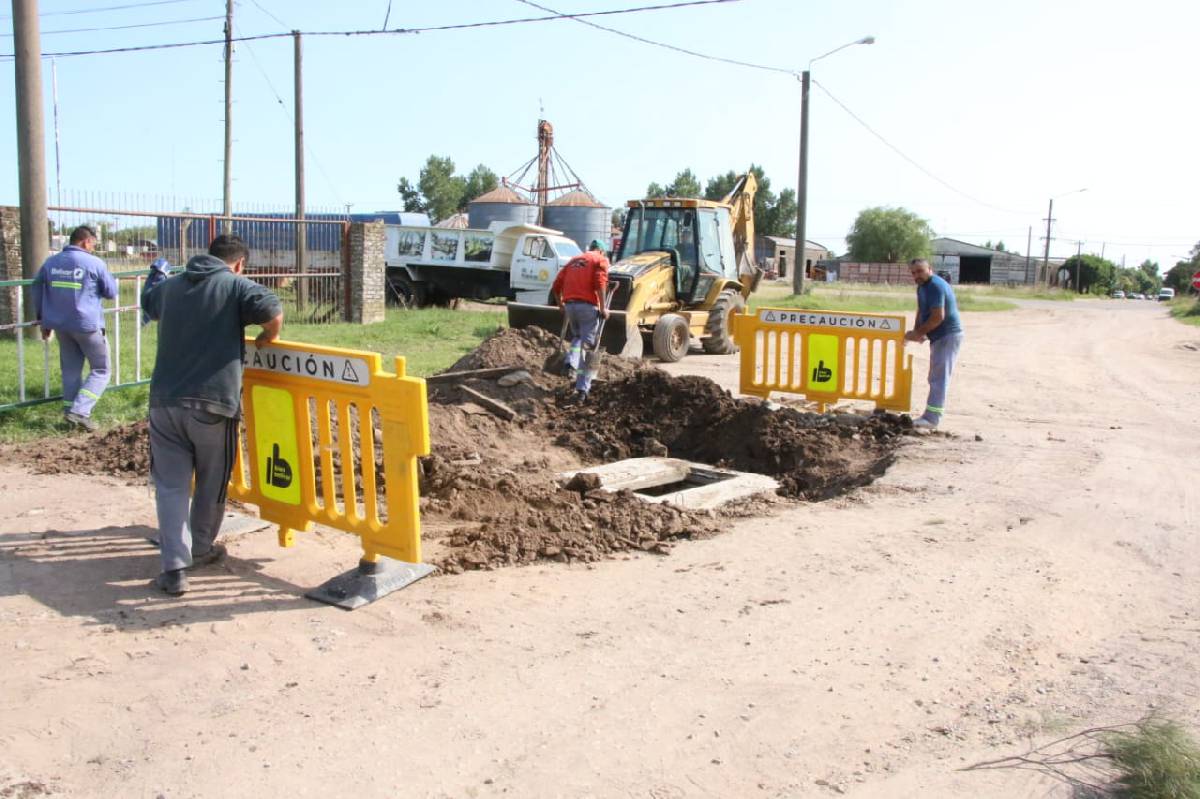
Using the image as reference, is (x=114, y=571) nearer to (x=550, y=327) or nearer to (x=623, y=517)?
(x=623, y=517)

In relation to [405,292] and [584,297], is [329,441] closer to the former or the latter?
[584,297]

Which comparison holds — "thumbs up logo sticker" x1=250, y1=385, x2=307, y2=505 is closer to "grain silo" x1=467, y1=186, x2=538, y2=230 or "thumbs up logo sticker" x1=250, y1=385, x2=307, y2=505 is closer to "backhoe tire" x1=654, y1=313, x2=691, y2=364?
"backhoe tire" x1=654, y1=313, x2=691, y2=364

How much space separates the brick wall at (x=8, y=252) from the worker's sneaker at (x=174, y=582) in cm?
1195

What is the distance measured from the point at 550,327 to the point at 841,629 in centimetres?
1119

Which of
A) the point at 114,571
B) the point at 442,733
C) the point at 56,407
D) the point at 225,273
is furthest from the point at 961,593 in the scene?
the point at 56,407

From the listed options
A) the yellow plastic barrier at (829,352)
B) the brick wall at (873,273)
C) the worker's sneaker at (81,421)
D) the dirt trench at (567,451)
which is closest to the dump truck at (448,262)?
the dirt trench at (567,451)

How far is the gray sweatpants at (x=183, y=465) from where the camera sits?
507 cm

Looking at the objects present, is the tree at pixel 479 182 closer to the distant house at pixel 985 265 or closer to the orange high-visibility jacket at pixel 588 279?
the distant house at pixel 985 265

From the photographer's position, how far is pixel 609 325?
1516 cm

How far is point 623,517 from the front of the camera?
6.63 m

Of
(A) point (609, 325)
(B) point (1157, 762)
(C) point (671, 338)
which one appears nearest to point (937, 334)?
(A) point (609, 325)

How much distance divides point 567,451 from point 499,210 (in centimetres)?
3615

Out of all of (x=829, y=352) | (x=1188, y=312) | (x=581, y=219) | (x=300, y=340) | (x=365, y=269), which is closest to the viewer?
(x=829, y=352)

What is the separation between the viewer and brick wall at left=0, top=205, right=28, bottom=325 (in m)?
15.0
